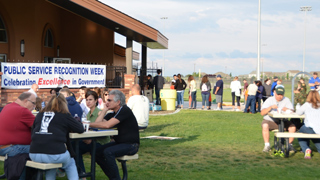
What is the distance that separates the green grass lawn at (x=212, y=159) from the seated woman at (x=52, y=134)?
2049 millimetres

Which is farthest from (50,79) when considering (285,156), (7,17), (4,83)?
(285,156)

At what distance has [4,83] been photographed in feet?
53.9

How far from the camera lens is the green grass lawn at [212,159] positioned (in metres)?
A: 8.30

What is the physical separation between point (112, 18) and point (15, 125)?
12.8m

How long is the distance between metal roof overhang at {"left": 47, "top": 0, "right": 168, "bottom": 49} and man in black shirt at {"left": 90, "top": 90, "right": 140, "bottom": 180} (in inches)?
447

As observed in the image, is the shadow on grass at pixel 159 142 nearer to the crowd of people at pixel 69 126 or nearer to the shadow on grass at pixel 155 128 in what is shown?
the crowd of people at pixel 69 126

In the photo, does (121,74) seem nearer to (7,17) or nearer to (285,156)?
(7,17)

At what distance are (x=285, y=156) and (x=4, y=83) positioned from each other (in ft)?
35.0

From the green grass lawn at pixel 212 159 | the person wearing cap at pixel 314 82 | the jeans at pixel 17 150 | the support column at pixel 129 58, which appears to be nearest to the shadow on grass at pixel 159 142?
the green grass lawn at pixel 212 159

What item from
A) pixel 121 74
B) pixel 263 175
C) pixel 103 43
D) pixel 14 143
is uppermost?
pixel 103 43

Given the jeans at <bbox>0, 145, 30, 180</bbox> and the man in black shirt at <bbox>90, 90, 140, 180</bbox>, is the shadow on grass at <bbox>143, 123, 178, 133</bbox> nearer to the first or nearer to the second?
the man in black shirt at <bbox>90, 90, 140, 180</bbox>

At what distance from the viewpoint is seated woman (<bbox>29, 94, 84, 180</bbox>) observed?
597 cm

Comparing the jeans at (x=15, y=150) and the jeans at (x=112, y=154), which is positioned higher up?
the jeans at (x=15, y=150)

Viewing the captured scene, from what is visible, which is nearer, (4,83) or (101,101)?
(101,101)
